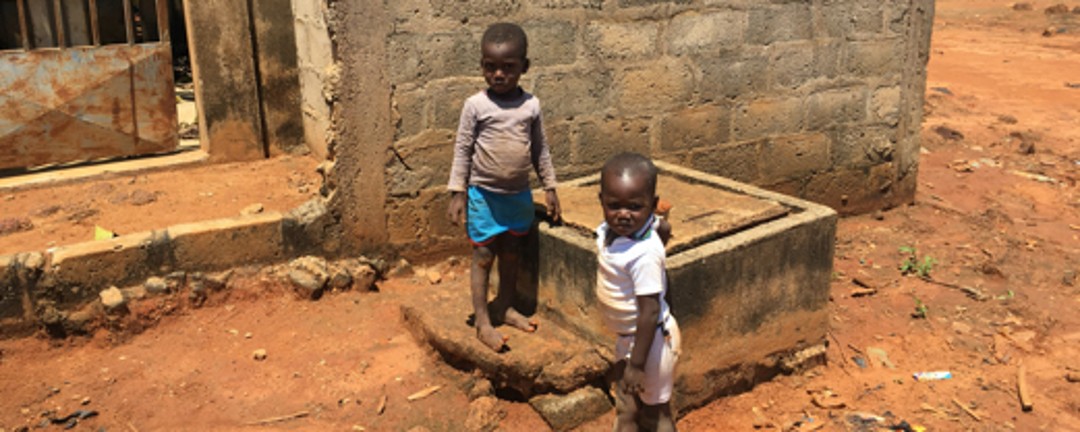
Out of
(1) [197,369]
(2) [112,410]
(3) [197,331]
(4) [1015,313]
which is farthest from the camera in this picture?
(4) [1015,313]

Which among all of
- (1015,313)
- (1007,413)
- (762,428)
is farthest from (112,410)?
(1015,313)

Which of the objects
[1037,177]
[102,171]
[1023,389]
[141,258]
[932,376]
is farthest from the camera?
A: [1037,177]

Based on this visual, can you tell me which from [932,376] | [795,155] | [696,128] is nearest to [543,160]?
[696,128]

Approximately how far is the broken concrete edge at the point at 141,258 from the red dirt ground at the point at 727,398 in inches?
6.7

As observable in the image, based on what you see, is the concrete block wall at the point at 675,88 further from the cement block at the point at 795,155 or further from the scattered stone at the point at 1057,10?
the scattered stone at the point at 1057,10

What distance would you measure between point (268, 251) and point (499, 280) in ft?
4.81

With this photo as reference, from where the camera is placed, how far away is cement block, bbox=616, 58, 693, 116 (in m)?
5.40

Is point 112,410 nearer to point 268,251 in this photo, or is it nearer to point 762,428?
point 268,251

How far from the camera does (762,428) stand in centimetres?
389

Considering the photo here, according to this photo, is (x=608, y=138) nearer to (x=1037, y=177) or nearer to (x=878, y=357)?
(x=878, y=357)

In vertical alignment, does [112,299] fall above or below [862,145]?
below

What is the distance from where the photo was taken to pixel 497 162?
12.4 ft

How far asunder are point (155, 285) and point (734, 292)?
296 centimetres

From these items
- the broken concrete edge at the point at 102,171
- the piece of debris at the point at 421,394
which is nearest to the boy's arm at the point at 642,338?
the piece of debris at the point at 421,394
